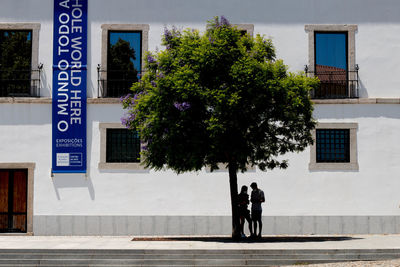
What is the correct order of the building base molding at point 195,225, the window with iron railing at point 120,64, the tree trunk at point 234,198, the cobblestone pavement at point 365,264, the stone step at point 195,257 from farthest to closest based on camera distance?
the window with iron railing at point 120,64 < the building base molding at point 195,225 < the tree trunk at point 234,198 < the stone step at point 195,257 < the cobblestone pavement at point 365,264

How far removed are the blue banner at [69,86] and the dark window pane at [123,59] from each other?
38.2 inches

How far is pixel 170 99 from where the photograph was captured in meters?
17.3

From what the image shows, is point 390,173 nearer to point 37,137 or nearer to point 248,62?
point 248,62

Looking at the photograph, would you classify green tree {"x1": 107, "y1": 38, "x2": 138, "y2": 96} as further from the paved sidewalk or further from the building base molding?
the paved sidewalk

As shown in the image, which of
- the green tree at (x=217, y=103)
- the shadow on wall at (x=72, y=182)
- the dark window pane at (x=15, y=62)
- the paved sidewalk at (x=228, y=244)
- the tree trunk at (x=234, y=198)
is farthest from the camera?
the dark window pane at (x=15, y=62)

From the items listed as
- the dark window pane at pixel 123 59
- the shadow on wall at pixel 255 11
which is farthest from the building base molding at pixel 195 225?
the shadow on wall at pixel 255 11

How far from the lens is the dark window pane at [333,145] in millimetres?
22344

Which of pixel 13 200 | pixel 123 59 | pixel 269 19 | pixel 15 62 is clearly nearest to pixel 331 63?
pixel 269 19

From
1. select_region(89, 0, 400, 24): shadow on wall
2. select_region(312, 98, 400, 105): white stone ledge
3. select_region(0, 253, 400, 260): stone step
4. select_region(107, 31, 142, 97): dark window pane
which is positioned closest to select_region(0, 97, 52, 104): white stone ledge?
select_region(107, 31, 142, 97): dark window pane

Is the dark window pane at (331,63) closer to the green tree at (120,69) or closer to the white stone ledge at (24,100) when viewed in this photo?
the green tree at (120,69)

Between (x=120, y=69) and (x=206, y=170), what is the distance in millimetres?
5004

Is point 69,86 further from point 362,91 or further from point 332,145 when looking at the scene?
point 362,91

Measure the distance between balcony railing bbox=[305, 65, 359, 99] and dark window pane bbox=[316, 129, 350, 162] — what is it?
1.32 metres

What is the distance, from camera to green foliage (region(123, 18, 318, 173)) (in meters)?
17.1
